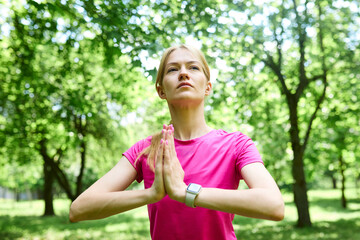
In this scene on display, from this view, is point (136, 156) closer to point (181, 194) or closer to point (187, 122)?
point (187, 122)

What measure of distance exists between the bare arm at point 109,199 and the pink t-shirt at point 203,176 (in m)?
0.16

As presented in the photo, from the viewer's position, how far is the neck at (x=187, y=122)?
199cm

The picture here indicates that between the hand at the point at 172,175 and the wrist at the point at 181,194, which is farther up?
the hand at the point at 172,175

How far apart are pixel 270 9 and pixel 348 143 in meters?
7.79

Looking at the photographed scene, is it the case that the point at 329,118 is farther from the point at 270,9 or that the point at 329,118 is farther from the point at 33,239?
the point at 33,239

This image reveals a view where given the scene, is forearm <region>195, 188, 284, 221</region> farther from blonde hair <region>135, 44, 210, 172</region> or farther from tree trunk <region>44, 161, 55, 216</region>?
tree trunk <region>44, 161, 55, 216</region>

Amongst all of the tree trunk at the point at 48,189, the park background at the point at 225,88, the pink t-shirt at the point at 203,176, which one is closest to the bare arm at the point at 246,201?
the pink t-shirt at the point at 203,176

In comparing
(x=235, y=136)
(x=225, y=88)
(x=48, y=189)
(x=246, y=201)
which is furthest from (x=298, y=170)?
(x=48, y=189)

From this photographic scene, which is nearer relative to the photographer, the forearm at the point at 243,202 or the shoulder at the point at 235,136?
the forearm at the point at 243,202

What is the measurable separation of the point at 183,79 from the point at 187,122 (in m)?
0.28

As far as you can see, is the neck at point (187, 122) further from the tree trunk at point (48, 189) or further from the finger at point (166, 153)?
the tree trunk at point (48, 189)

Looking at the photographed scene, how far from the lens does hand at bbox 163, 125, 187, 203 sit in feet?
5.25

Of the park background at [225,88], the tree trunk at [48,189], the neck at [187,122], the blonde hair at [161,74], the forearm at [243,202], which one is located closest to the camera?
the forearm at [243,202]

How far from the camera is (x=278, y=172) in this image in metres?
14.7
